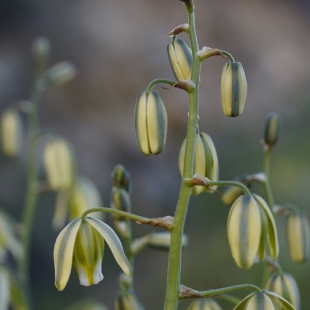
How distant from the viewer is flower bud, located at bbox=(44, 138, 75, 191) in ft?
5.99

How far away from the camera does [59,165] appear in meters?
1.82

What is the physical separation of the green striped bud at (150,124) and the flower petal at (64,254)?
0.14 metres

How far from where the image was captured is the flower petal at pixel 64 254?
0.95 metres

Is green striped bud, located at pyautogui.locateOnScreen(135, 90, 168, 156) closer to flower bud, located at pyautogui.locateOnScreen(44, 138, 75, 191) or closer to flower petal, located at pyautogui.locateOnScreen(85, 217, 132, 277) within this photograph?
flower petal, located at pyautogui.locateOnScreen(85, 217, 132, 277)

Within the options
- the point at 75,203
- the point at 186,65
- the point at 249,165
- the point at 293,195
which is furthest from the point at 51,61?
the point at 186,65

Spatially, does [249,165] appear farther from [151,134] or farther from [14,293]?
[151,134]

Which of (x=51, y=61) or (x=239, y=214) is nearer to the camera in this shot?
(x=239, y=214)

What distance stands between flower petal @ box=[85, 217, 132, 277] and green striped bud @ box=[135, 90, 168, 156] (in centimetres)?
11

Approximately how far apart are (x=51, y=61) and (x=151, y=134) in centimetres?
415

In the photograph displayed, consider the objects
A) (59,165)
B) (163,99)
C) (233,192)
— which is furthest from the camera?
(163,99)

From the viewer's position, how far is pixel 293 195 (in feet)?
12.5

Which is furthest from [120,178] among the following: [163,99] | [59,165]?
[163,99]

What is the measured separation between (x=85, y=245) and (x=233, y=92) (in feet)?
0.91

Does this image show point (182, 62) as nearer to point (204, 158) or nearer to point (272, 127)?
point (204, 158)
